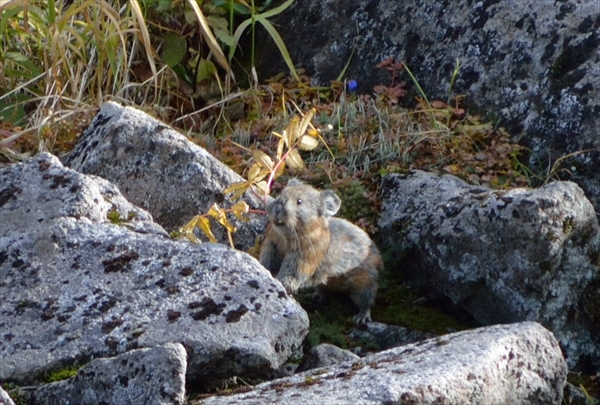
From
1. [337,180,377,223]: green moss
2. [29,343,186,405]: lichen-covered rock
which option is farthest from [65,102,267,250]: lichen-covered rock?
[29,343,186,405]: lichen-covered rock

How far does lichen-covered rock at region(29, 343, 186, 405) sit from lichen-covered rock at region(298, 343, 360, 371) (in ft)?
3.35

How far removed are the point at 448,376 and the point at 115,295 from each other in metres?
1.51

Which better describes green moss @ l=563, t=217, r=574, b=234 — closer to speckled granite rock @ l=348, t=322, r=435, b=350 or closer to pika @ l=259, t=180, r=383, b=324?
speckled granite rock @ l=348, t=322, r=435, b=350

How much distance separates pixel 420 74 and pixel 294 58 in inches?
43.5

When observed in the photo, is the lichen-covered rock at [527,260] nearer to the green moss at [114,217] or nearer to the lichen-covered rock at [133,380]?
the green moss at [114,217]

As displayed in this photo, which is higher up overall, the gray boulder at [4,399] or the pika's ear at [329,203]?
the pika's ear at [329,203]

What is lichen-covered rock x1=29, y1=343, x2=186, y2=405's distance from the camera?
3914 mm

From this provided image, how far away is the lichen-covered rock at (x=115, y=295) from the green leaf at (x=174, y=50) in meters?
3.15

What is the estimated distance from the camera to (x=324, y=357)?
4867 mm

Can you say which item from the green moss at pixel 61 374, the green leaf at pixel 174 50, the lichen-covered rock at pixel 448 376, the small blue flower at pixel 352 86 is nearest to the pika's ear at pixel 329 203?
the lichen-covered rock at pixel 448 376

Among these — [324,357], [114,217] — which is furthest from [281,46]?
[324,357]

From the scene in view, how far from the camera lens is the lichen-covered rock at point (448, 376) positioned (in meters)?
3.95

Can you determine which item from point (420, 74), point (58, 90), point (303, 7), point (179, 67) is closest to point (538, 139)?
point (420, 74)

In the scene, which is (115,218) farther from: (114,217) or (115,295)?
(115,295)
